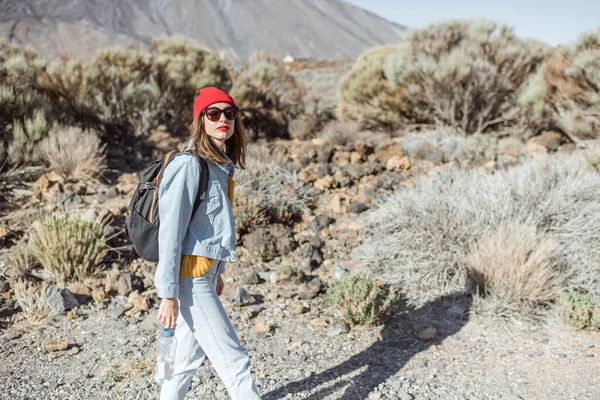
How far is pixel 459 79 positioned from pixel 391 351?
→ 683 centimetres

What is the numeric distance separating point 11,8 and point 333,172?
3649 inches

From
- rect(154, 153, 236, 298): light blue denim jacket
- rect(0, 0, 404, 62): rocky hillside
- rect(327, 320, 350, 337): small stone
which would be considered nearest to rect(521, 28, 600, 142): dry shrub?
rect(327, 320, 350, 337): small stone

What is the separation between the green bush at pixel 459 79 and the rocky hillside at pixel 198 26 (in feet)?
200

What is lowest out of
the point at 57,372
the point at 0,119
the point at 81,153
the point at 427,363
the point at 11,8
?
the point at 427,363

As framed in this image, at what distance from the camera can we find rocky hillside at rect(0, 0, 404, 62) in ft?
228

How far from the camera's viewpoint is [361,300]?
3.70 metres

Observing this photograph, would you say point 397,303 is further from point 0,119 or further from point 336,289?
point 0,119

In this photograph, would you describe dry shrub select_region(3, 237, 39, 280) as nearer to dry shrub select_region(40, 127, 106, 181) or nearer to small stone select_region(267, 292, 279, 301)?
dry shrub select_region(40, 127, 106, 181)

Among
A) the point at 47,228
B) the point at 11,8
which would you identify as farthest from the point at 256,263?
the point at 11,8

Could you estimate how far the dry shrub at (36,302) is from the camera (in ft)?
11.9

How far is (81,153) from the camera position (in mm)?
6113

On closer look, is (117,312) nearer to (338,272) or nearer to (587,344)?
(338,272)

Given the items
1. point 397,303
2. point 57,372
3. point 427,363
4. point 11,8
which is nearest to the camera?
point 57,372

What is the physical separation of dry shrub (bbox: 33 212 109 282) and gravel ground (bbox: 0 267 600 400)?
17.2 inches
